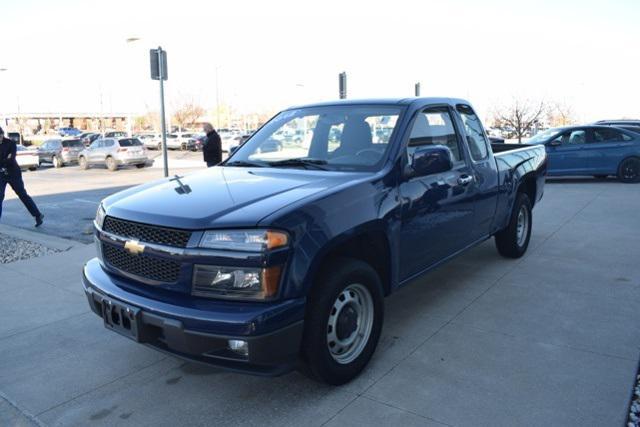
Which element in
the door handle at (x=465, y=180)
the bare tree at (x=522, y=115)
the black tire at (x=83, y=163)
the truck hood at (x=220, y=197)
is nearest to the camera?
the truck hood at (x=220, y=197)

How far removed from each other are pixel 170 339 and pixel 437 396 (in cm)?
164

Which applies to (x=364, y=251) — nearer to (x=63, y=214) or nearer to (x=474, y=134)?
(x=474, y=134)

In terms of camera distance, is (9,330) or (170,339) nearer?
(170,339)

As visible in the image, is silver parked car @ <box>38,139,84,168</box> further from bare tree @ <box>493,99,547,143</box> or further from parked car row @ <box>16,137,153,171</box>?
bare tree @ <box>493,99,547,143</box>

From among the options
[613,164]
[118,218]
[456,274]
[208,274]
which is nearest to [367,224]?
[208,274]

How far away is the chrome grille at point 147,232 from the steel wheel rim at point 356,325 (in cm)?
98

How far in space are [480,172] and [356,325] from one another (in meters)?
2.21

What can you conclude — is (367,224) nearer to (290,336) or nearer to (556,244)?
(290,336)

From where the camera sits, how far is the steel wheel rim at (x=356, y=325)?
3.27m

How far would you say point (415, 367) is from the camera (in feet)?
11.9

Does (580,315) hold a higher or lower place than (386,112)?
lower

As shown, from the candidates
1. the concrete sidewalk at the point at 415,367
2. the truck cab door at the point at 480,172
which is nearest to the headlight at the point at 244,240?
the concrete sidewalk at the point at 415,367

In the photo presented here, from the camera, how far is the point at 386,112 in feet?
13.7

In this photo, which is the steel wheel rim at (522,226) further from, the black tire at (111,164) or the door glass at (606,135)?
the black tire at (111,164)
